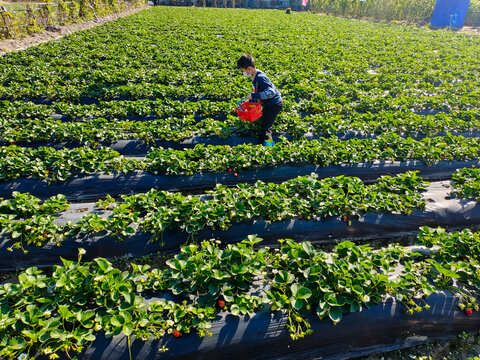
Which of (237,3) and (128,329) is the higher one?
(237,3)

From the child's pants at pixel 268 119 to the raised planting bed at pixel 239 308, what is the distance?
320 cm

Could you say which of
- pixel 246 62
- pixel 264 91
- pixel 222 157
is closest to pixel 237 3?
pixel 246 62

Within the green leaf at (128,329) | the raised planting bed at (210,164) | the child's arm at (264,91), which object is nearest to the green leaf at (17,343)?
the green leaf at (128,329)

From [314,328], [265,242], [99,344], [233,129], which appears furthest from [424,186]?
[99,344]

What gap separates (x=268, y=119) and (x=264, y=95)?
531 millimetres

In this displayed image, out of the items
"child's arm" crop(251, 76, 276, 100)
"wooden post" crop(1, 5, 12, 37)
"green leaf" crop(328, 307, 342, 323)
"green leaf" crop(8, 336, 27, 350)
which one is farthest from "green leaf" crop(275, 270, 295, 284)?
"wooden post" crop(1, 5, 12, 37)

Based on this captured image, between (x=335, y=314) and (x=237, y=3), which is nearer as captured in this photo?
(x=335, y=314)

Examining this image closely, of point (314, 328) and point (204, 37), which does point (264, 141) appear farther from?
point (204, 37)

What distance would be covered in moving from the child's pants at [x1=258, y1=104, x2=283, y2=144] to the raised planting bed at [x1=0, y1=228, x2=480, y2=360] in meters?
3.20

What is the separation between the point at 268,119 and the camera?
18.6ft

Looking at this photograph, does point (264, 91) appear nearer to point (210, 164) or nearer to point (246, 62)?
point (246, 62)

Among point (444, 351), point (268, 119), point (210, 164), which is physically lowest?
point (444, 351)

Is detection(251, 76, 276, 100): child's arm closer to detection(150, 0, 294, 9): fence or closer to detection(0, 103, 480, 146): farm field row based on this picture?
detection(0, 103, 480, 146): farm field row

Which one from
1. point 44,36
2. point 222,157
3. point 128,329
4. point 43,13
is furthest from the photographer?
point 43,13
